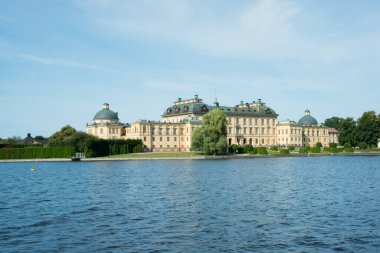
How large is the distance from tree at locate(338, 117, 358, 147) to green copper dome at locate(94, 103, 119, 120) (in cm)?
6989

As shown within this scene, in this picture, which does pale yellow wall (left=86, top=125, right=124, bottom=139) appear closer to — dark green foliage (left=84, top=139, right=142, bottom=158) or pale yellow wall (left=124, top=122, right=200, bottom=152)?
pale yellow wall (left=124, top=122, right=200, bottom=152)

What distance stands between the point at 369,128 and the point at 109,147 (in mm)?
74160

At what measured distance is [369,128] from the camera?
13138cm

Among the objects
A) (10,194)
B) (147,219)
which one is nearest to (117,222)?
(147,219)

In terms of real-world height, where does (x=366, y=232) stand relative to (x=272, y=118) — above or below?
below

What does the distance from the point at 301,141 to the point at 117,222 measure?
139 meters

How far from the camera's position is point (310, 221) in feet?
82.6

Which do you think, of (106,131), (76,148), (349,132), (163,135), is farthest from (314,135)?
(76,148)

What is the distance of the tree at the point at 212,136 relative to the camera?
10050cm

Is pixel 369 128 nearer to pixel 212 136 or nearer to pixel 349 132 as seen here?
pixel 349 132

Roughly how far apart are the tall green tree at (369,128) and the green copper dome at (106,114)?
2854 inches

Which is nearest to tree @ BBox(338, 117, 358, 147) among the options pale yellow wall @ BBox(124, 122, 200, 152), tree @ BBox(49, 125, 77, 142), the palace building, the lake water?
the palace building

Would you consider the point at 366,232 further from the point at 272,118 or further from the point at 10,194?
the point at 272,118

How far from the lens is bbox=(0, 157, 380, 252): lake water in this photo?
2039 cm
